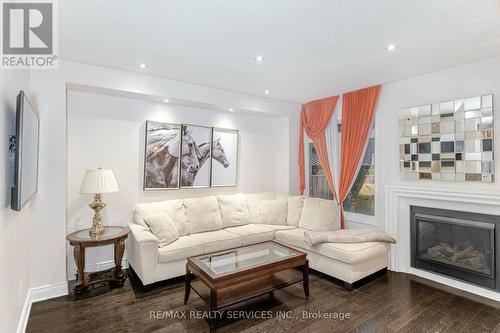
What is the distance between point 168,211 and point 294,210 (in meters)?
2.02

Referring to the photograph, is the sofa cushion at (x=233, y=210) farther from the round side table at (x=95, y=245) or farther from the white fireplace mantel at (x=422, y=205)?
the white fireplace mantel at (x=422, y=205)

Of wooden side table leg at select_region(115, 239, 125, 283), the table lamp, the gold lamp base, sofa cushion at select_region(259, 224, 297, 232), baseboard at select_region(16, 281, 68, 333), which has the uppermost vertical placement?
the table lamp

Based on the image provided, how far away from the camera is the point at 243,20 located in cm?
211

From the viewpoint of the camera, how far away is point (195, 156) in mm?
4191

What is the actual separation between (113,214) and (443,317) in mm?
3950

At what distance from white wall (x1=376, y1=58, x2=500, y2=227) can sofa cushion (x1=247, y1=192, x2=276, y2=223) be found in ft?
5.87

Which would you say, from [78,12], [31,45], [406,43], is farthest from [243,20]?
[31,45]

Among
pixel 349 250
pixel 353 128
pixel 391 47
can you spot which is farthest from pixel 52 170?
pixel 353 128

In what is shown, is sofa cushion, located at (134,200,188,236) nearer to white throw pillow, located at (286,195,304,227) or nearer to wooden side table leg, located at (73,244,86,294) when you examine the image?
wooden side table leg, located at (73,244,86,294)

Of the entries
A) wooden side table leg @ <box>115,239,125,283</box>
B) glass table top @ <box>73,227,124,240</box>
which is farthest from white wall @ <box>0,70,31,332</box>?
wooden side table leg @ <box>115,239,125,283</box>

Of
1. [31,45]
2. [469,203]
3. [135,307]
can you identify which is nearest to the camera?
[31,45]

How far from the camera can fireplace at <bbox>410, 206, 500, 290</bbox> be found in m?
2.87

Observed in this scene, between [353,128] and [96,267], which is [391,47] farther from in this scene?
[96,267]

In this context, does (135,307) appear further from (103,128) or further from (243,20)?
(243,20)
